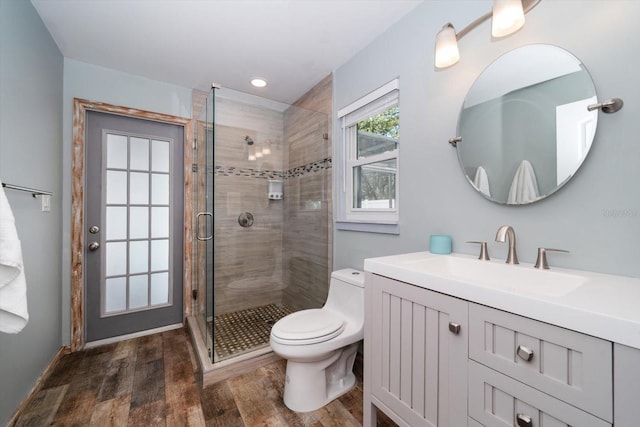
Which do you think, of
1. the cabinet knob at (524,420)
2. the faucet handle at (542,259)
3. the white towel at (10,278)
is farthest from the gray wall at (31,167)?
the faucet handle at (542,259)

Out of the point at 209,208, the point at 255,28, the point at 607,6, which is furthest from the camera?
the point at 209,208

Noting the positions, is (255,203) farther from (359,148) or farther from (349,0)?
(349,0)

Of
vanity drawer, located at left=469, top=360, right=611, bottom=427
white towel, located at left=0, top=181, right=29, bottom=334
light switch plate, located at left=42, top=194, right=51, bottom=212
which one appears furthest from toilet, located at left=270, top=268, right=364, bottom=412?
light switch plate, located at left=42, top=194, right=51, bottom=212

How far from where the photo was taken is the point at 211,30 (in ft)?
5.96

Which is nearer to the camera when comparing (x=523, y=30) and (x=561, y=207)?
(x=561, y=207)

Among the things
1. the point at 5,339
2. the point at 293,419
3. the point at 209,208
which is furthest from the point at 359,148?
the point at 5,339

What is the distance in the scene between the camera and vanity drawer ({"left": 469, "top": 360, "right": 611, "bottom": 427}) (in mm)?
663

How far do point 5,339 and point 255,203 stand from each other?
169 cm

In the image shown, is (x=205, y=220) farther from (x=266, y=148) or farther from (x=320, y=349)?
(x=320, y=349)

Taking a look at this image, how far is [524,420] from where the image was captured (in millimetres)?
738

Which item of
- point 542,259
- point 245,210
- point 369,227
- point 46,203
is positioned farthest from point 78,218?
point 542,259

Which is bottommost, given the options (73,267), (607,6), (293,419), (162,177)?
(293,419)

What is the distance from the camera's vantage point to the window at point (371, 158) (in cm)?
181

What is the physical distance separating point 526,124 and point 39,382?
3094 mm
